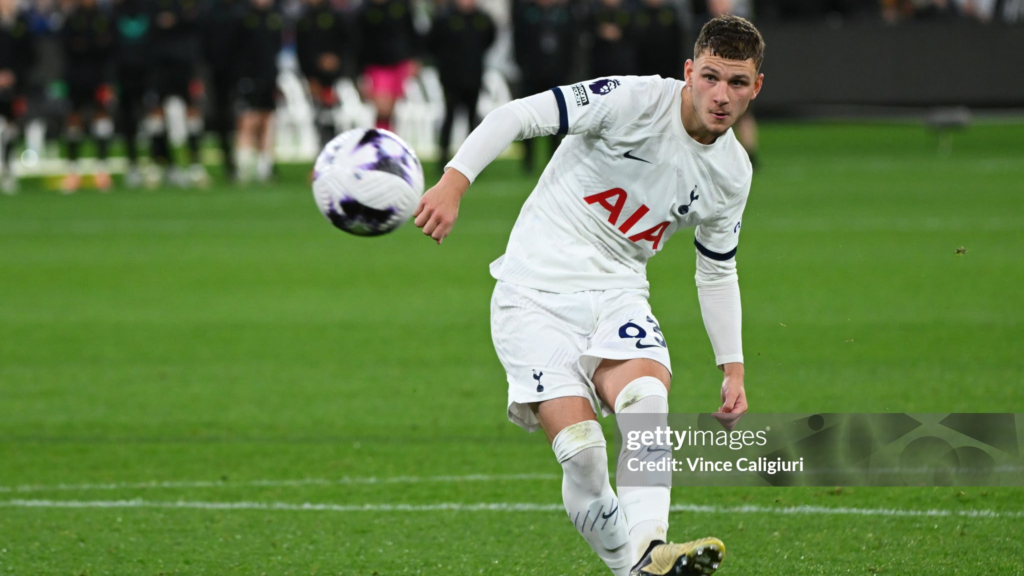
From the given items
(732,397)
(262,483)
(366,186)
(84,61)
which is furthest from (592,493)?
(84,61)

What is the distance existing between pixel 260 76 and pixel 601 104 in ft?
51.5

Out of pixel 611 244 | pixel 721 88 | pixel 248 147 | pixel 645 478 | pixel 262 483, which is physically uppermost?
pixel 721 88

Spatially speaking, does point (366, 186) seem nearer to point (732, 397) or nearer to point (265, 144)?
point (732, 397)

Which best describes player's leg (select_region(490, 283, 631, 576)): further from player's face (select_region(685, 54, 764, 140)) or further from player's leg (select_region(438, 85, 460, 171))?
player's leg (select_region(438, 85, 460, 171))

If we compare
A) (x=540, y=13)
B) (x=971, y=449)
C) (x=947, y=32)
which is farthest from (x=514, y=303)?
(x=947, y=32)

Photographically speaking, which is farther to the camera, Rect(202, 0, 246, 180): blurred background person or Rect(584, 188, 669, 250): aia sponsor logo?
Rect(202, 0, 246, 180): blurred background person

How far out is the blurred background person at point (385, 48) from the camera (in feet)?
64.6

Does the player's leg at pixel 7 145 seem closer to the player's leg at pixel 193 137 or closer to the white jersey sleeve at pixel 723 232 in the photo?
the player's leg at pixel 193 137

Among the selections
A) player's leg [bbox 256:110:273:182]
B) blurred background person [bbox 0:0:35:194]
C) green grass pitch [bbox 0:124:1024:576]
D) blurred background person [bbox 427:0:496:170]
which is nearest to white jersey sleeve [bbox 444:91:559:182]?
green grass pitch [bbox 0:124:1024:576]

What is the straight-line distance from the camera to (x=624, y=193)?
4234 millimetres

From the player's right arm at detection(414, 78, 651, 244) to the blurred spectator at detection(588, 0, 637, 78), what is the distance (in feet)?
53.2

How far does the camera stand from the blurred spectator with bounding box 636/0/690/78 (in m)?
20.2

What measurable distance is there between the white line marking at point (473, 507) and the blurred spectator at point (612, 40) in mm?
15217

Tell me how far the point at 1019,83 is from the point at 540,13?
7723 millimetres
